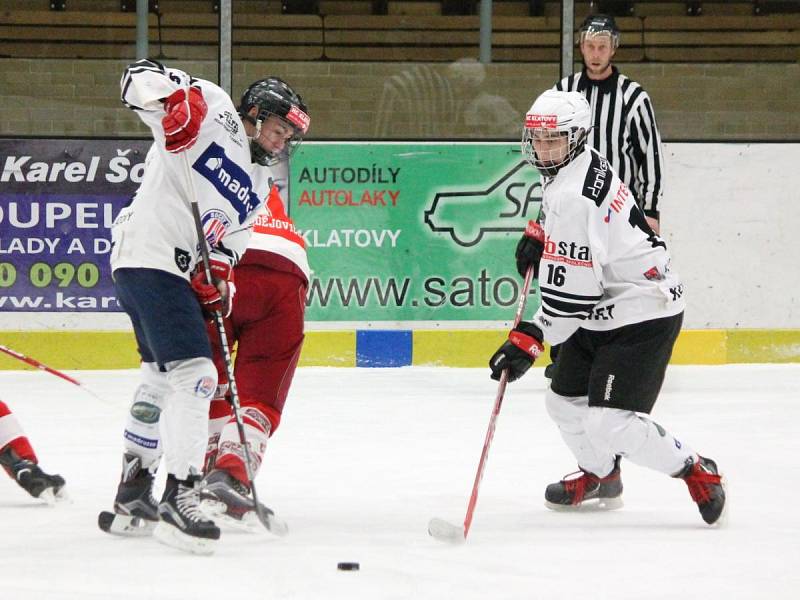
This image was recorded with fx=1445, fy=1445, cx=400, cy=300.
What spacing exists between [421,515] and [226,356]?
64 centimetres

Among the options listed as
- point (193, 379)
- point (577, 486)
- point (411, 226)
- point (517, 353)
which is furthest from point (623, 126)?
point (193, 379)

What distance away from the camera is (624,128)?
545 centimetres

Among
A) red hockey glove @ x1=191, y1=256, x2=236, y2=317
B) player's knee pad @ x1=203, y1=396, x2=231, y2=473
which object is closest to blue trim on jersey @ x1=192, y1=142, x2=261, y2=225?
red hockey glove @ x1=191, y1=256, x2=236, y2=317

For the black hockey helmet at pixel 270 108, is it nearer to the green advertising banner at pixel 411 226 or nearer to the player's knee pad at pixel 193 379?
the player's knee pad at pixel 193 379

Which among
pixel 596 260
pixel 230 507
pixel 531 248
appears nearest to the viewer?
pixel 230 507

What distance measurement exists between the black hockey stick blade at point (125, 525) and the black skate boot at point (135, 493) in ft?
0.04

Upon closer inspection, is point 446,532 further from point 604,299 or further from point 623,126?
point 623,126

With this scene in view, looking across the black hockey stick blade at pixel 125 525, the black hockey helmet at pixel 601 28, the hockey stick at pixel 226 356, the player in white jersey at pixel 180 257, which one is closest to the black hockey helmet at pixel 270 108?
the player in white jersey at pixel 180 257

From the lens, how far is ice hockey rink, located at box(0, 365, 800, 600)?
273cm

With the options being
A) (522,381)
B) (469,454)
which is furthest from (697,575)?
(522,381)

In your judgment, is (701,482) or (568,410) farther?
(568,410)

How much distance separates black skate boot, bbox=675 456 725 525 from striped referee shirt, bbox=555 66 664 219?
2181 mm

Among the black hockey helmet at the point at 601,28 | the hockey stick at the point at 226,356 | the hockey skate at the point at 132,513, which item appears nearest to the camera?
the hockey stick at the point at 226,356

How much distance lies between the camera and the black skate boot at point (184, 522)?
2.95m
